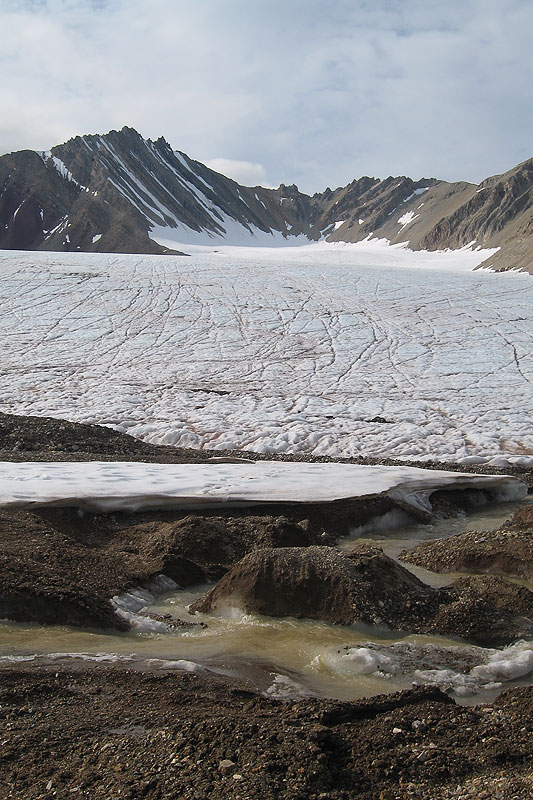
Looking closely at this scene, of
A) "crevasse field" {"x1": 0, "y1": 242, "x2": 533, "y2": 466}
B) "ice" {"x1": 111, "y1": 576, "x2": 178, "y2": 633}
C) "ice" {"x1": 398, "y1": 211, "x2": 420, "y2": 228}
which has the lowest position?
"ice" {"x1": 111, "y1": 576, "x2": 178, "y2": 633}

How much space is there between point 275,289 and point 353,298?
3.30 meters

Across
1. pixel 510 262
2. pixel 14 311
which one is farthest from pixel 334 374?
pixel 510 262

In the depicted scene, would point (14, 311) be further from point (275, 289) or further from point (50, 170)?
point (50, 170)

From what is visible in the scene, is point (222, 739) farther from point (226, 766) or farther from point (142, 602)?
point (142, 602)

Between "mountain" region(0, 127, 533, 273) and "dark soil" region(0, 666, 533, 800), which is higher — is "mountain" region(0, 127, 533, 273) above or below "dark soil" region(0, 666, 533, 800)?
above

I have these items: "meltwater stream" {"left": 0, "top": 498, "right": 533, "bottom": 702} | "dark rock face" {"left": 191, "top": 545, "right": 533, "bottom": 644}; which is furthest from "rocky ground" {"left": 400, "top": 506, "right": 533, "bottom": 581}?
"meltwater stream" {"left": 0, "top": 498, "right": 533, "bottom": 702}

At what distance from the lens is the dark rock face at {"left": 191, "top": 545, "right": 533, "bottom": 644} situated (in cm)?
461

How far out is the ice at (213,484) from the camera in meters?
6.80

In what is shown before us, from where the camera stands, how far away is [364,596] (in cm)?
477

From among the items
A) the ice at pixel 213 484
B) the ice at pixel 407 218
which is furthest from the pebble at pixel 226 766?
the ice at pixel 407 218

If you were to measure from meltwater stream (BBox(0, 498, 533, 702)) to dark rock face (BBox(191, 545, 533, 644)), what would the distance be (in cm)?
12

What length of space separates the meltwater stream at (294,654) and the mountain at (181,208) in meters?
62.9

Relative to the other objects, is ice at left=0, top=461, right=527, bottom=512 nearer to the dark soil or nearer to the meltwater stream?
the meltwater stream

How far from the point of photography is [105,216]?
97000 millimetres
